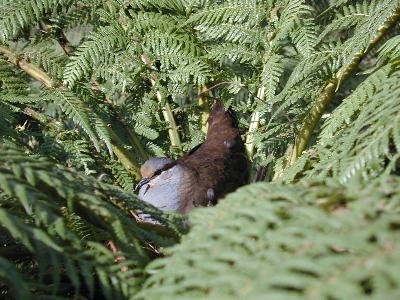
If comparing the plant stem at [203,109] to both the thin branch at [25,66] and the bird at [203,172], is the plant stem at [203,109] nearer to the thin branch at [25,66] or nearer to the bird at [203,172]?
the bird at [203,172]

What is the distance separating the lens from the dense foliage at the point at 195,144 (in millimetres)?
539

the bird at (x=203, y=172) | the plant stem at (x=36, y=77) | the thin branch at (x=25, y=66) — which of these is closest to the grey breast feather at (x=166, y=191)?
the bird at (x=203, y=172)

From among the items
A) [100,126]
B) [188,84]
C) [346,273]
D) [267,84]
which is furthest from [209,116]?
[346,273]

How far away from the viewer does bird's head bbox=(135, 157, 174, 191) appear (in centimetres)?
183

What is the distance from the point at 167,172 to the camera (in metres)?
1.96

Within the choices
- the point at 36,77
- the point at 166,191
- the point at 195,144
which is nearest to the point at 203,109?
the point at 195,144

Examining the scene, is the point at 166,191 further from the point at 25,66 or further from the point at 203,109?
the point at 25,66

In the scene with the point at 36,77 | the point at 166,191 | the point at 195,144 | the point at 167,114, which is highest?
the point at 36,77

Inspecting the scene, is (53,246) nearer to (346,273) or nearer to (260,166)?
Answer: (346,273)

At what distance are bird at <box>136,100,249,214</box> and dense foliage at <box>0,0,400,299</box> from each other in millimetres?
49

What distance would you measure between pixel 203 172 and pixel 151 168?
27 centimetres

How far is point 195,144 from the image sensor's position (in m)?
2.08

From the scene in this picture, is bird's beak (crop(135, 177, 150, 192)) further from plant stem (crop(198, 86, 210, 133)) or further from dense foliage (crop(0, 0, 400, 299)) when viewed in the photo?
plant stem (crop(198, 86, 210, 133))

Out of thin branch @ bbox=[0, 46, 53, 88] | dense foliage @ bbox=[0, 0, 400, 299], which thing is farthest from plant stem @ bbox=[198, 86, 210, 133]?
thin branch @ bbox=[0, 46, 53, 88]
